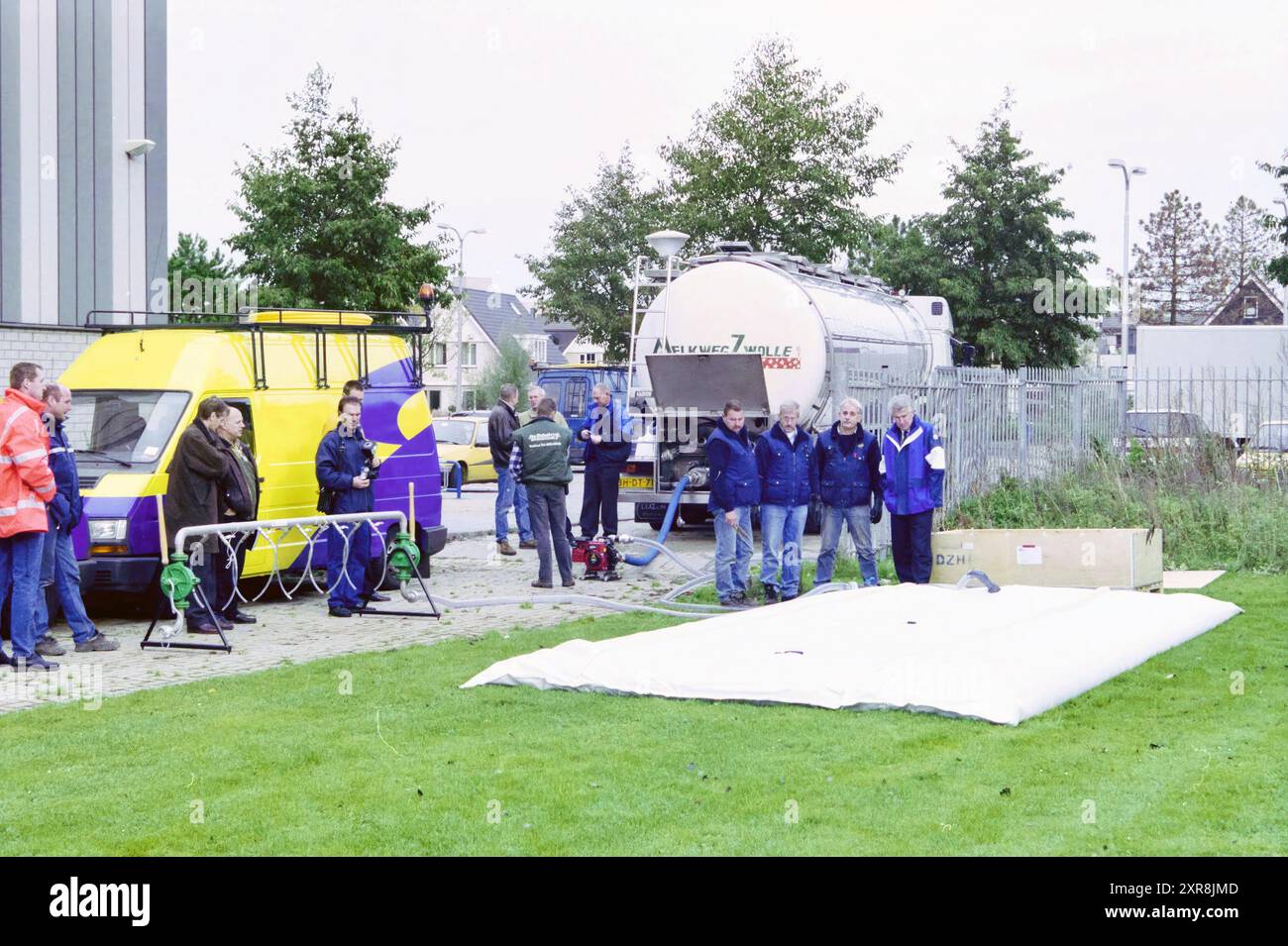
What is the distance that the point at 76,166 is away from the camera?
2103cm

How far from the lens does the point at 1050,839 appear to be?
5824 mm

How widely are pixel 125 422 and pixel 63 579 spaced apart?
2.36m

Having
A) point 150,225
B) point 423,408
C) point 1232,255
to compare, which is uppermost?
point 1232,255

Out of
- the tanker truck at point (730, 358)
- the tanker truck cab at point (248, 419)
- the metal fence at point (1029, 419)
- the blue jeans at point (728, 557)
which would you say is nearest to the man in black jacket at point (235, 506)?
the tanker truck cab at point (248, 419)

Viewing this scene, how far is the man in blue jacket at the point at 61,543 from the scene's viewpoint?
10719mm

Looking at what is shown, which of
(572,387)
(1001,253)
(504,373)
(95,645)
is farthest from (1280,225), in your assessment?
(504,373)

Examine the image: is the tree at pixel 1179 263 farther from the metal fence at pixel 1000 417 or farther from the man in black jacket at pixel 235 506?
the man in black jacket at pixel 235 506

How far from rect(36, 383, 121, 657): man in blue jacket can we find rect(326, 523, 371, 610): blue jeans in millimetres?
2329

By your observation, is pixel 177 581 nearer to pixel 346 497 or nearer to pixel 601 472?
pixel 346 497

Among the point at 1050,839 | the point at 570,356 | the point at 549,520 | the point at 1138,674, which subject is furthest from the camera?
the point at 570,356

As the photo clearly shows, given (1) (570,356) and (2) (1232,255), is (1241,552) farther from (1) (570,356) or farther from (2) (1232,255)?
(1) (570,356)

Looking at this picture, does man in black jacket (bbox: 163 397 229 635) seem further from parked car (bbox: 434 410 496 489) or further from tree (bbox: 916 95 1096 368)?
tree (bbox: 916 95 1096 368)

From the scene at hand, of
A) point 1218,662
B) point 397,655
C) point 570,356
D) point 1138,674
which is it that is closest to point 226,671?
point 397,655

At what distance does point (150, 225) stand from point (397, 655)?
13881 millimetres
